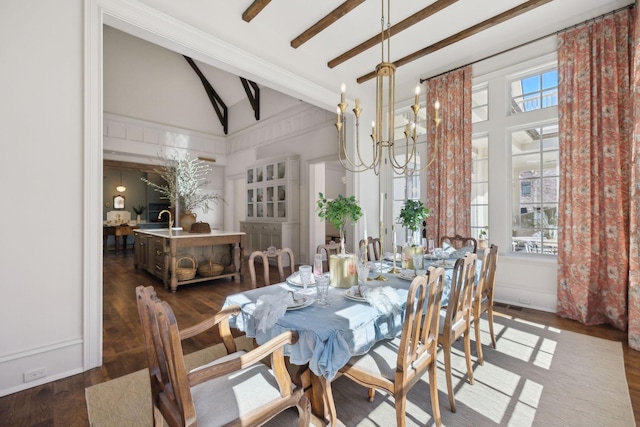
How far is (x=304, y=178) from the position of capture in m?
6.27

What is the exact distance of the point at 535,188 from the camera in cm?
370

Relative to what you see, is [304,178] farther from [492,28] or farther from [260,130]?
[492,28]

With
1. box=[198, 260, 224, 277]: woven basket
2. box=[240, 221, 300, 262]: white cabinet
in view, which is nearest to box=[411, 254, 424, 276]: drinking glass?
box=[198, 260, 224, 277]: woven basket

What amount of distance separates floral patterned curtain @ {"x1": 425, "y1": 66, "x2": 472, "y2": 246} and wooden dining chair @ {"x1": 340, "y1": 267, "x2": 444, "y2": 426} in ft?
9.33

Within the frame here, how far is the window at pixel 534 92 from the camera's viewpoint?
3555 mm

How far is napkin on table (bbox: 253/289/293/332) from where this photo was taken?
4.62 ft

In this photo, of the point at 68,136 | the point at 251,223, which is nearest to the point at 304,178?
the point at 251,223

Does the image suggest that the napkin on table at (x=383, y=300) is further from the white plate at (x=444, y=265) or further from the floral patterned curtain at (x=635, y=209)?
the floral patterned curtain at (x=635, y=209)

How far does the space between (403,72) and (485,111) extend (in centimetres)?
138

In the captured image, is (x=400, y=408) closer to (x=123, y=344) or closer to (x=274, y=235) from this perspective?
(x=123, y=344)

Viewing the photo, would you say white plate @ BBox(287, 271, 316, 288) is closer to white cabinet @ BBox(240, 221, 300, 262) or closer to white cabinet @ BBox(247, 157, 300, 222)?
white cabinet @ BBox(240, 221, 300, 262)

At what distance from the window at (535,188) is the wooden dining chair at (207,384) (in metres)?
3.72

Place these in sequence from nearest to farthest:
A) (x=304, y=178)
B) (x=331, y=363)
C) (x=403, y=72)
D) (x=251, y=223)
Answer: (x=331, y=363), (x=403, y=72), (x=304, y=178), (x=251, y=223)

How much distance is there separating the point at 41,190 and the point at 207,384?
1.93m
